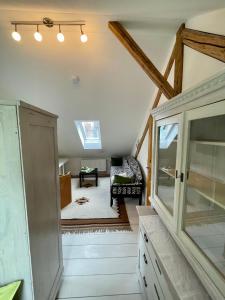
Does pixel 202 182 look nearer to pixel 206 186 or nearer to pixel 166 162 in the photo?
pixel 206 186

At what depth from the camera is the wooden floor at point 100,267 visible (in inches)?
66.9

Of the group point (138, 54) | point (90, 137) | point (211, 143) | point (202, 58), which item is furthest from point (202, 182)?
point (90, 137)

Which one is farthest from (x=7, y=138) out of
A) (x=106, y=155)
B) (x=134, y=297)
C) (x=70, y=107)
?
(x=106, y=155)

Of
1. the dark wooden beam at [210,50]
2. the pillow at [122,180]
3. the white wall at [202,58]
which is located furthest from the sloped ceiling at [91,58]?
the pillow at [122,180]

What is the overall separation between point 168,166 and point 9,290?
4.46ft

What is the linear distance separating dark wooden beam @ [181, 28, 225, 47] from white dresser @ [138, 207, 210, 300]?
151 centimetres

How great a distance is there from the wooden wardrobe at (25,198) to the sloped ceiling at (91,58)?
104cm

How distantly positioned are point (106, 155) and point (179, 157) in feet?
16.1

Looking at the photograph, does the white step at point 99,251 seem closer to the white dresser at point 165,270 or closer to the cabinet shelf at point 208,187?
the white dresser at point 165,270

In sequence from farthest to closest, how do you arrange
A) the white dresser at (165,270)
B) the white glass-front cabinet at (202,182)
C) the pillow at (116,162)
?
the pillow at (116,162) → the white dresser at (165,270) → the white glass-front cabinet at (202,182)

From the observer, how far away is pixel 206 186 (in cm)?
102

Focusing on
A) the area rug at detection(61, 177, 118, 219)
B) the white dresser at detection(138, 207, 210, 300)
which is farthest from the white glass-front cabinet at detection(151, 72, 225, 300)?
the area rug at detection(61, 177, 118, 219)

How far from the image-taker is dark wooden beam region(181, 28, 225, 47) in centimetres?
130

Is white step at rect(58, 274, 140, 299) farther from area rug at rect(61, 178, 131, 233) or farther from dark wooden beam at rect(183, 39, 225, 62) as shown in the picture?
dark wooden beam at rect(183, 39, 225, 62)
